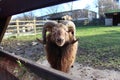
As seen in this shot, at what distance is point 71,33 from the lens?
548cm

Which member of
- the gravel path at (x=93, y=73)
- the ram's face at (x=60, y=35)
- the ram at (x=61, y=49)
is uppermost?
the ram's face at (x=60, y=35)

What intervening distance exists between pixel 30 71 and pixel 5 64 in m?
0.45

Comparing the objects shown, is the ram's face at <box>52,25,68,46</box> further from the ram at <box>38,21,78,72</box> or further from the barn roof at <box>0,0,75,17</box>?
the barn roof at <box>0,0,75,17</box>

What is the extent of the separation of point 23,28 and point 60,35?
21.3 metres

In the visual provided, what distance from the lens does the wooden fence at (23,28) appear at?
23641mm

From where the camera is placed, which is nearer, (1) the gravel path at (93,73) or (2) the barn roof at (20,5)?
(2) the barn roof at (20,5)

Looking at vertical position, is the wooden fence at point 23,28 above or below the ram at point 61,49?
below

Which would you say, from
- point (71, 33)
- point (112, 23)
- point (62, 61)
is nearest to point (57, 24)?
point (71, 33)

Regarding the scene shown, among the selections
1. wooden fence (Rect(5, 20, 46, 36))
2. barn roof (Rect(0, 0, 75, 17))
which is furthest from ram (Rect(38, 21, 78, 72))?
wooden fence (Rect(5, 20, 46, 36))

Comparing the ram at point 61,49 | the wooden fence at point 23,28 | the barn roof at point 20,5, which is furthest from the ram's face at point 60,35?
the wooden fence at point 23,28

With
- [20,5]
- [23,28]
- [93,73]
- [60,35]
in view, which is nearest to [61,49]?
[60,35]

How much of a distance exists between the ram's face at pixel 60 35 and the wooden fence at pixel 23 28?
1829 centimetres

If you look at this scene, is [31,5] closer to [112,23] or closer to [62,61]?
[62,61]

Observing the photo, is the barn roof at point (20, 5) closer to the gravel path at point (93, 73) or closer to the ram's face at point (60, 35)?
the ram's face at point (60, 35)
